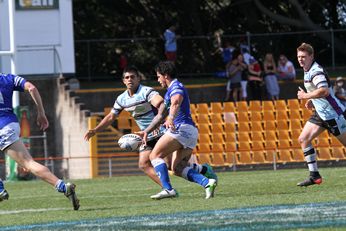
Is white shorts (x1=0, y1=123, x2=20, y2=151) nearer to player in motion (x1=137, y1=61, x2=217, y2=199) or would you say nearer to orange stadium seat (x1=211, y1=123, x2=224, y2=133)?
player in motion (x1=137, y1=61, x2=217, y2=199)

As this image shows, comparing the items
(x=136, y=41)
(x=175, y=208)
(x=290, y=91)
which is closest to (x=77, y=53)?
(x=136, y=41)

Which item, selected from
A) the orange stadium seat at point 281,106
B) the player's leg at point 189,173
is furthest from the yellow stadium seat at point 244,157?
the player's leg at point 189,173

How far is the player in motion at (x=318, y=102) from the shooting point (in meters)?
14.2

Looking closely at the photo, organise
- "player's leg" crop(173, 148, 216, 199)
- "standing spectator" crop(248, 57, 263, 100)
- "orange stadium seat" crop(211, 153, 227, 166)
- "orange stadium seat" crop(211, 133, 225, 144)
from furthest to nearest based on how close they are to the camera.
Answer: "standing spectator" crop(248, 57, 263, 100)
"orange stadium seat" crop(211, 133, 225, 144)
"orange stadium seat" crop(211, 153, 227, 166)
"player's leg" crop(173, 148, 216, 199)

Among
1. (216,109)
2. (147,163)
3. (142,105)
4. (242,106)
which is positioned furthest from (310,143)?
(242,106)

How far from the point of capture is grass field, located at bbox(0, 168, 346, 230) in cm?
1011

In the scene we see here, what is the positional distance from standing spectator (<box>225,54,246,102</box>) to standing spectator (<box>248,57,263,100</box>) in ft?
1.17

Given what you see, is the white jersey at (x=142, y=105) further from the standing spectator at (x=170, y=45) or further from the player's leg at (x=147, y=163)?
the standing spectator at (x=170, y=45)

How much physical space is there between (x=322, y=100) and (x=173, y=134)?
2092 millimetres

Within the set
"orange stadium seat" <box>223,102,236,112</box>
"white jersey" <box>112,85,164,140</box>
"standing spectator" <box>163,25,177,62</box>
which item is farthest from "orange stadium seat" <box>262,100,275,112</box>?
"white jersey" <box>112,85,164,140</box>

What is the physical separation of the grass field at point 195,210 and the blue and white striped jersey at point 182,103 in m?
0.98

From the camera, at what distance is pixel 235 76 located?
3080 centimetres

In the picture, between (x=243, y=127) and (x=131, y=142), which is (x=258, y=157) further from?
(x=131, y=142)

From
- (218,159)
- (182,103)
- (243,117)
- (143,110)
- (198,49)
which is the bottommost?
(218,159)
